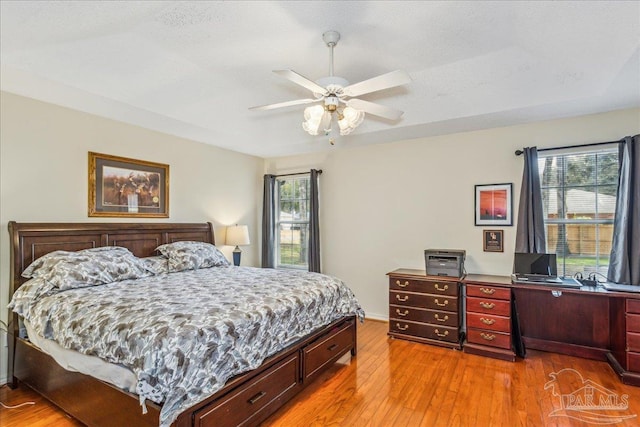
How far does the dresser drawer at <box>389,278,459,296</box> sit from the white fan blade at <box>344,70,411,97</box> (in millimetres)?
2308

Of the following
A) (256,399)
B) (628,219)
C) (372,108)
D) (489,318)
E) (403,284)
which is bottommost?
(256,399)

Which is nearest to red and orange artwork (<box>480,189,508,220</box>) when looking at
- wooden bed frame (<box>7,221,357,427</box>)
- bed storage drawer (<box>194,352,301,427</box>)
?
wooden bed frame (<box>7,221,357,427</box>)

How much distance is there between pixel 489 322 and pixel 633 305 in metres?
1.14

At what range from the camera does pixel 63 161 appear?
315cm

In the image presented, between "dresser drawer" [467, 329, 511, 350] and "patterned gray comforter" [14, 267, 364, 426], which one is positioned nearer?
"patterned gray comforter" [14, 267, 364, 426]

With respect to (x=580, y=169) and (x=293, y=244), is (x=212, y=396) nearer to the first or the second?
(x=293, y=244)

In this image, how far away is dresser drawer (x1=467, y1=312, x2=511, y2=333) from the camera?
326 cm

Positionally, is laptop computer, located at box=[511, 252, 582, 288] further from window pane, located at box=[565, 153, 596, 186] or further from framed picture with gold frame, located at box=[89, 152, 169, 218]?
framed picture with gold frame, located at box=[89, 152, 169, 218]

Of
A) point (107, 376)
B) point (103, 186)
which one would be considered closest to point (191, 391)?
point (107, 376)

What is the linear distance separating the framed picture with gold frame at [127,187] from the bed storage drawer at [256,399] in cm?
258

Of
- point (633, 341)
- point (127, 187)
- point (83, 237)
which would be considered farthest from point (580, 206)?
point (83, 237)

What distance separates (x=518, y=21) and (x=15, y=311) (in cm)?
440

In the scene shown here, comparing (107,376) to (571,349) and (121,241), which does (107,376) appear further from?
(571,349)

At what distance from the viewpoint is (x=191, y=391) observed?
168cm
